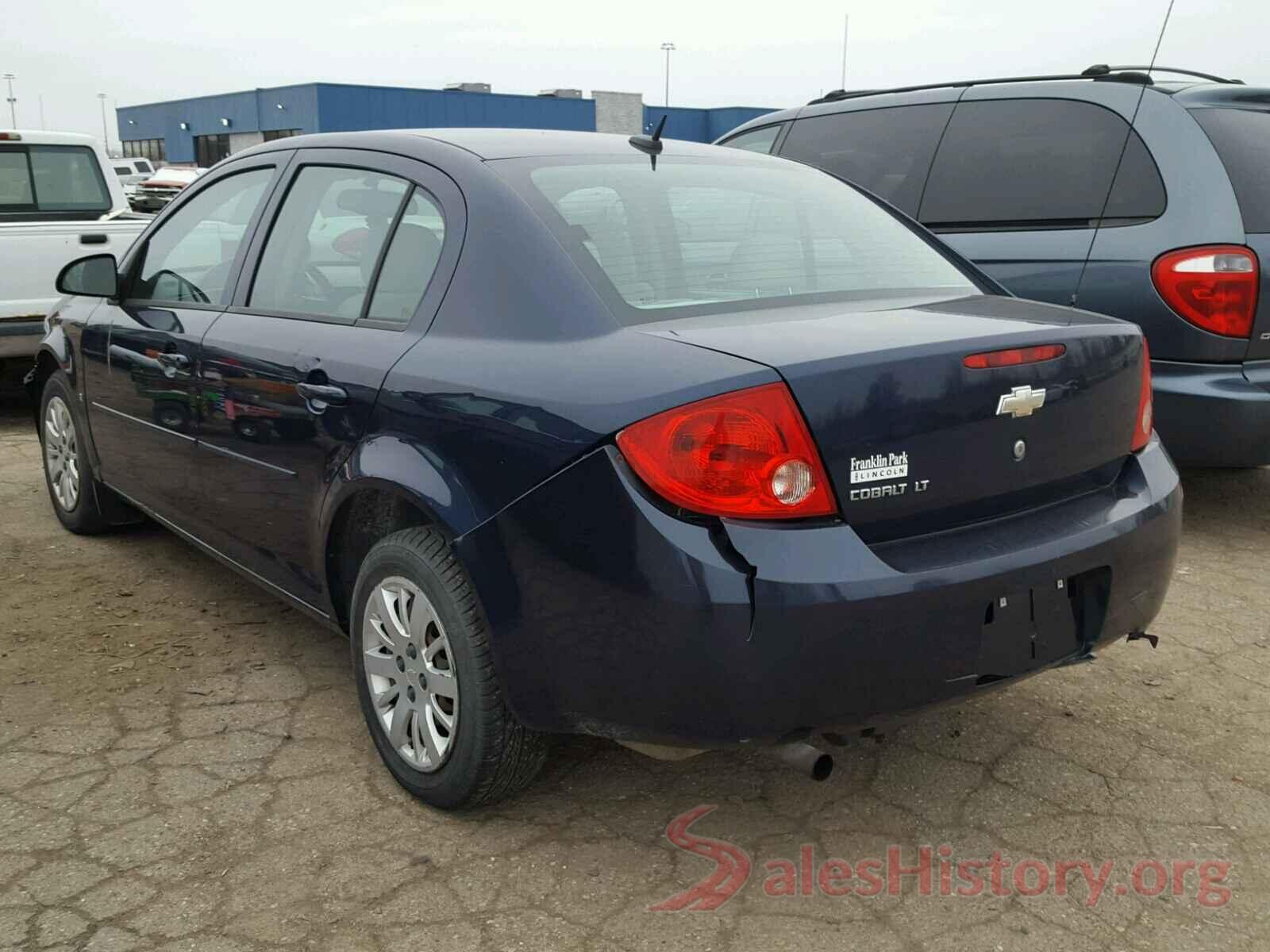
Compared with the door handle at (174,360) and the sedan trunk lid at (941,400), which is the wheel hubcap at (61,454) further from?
the sedan trunk lid at (941,400)

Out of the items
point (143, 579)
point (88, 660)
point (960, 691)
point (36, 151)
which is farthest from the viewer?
point (36, 151)

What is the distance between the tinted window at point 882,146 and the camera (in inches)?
228

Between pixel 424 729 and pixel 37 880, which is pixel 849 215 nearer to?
pixel 424 729

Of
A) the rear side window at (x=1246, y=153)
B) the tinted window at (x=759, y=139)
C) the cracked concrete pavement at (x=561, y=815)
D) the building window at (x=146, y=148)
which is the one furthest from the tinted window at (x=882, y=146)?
the building window at (x=146, y=148)

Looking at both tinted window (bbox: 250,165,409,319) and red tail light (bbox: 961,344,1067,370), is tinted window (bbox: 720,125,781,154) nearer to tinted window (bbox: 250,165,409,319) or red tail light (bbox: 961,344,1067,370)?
tinted window (bbox: 250,165,409,319)

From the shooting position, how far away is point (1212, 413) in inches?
184

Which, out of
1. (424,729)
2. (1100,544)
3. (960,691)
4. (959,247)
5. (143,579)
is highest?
(959,247)

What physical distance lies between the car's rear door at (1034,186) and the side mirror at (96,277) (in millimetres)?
3459

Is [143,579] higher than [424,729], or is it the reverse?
[424,729]

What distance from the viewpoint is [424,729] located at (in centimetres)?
288

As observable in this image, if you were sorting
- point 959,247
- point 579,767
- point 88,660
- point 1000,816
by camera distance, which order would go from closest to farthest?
point 1000,816 → point 579,767 → point 88,660 → point 959,247

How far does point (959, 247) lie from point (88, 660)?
12.7ft

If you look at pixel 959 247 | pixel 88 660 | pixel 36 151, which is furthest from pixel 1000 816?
pixel 36 151

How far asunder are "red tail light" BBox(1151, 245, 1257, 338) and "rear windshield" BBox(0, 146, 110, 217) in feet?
24.3
